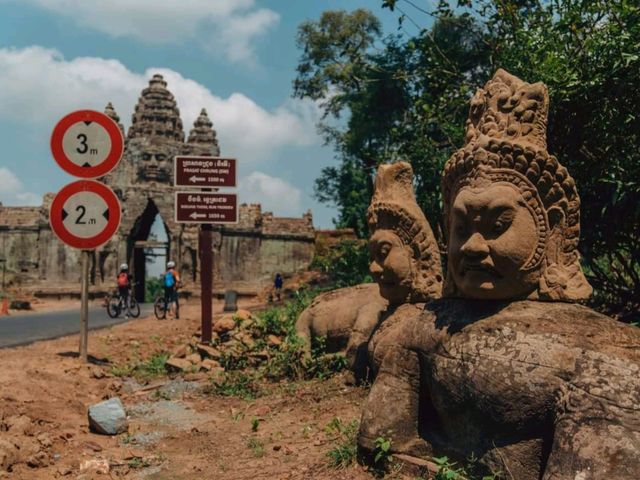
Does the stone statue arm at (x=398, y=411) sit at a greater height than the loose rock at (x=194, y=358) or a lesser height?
greater

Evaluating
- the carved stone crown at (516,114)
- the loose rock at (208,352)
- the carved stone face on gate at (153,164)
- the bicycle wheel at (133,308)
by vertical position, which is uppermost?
the carved stone face on gate at (153,164)

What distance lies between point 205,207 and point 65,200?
2.55m

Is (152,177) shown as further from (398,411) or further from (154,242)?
(398,411)

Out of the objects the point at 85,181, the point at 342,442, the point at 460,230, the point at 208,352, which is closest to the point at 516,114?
the point at 460,230

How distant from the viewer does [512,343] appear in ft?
8.98

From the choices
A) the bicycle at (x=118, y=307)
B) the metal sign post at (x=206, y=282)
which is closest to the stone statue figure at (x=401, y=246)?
the metal sign post at (x=206, y=282)

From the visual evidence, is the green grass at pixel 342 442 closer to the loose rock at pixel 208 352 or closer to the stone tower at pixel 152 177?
the loose rock at pixel 208 352

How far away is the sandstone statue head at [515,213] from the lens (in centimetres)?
284

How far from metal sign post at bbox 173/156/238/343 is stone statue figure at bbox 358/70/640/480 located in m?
6.28

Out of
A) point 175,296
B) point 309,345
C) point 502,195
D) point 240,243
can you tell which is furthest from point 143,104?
point 502,195

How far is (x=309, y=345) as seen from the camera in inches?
272

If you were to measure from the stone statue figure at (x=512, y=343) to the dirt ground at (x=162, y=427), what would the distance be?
54 centimetres

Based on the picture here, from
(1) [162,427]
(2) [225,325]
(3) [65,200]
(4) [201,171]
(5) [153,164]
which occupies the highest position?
(5) [153,164]

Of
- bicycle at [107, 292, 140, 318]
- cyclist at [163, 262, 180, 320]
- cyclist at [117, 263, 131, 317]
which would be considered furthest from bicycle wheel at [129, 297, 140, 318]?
cyclist at [163, 262, 180, 320]
